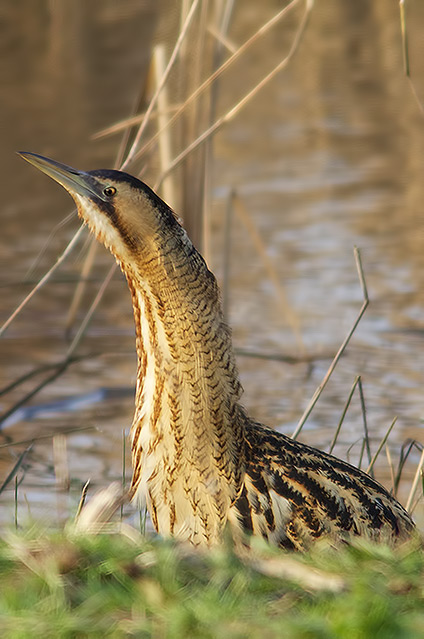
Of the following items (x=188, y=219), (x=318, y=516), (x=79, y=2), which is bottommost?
(x=318, y=516)

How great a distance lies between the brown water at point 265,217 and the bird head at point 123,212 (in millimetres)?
550

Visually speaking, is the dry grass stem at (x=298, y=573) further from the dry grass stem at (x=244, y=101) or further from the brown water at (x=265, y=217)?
the dry grass stem at (x=244, y=101)

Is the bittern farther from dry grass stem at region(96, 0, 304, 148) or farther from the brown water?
dry grass stem at region(96, 0, 304, 148)

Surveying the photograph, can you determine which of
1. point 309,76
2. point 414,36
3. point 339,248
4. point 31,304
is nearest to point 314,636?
point 31,304

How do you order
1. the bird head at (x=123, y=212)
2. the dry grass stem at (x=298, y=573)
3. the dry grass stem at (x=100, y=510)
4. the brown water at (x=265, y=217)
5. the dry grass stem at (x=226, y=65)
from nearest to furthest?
the dry grass stem at (x=298, y=573) → the dry grass stem at (x=100, y=510) → the bird head at (x=123, y=212) → the dry grass stem at (x=226, y=65) → the brown water at (x=265, y=217)

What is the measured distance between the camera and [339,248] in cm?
704

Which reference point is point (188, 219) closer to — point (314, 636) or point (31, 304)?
point (31, 304)

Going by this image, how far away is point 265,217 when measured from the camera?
24.9 feet

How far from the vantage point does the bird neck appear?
97.7 inches

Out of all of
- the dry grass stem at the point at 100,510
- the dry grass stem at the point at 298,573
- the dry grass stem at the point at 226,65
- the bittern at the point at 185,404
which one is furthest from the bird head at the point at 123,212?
the dry grass stem at the point at 298,573

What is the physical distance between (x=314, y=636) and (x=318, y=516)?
151 cm

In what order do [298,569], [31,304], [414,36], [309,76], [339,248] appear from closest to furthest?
[298,569], [31,304], [339,248], [309,76], [414,36]

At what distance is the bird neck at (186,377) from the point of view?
248 centimetres

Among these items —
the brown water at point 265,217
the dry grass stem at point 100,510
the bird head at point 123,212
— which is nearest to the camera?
the dry grass stem at point 100,510
